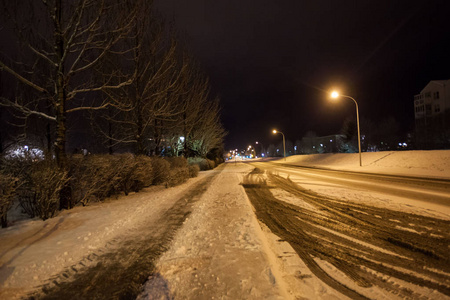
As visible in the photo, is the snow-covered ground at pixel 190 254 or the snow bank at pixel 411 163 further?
the snow bank at pixel 411 163

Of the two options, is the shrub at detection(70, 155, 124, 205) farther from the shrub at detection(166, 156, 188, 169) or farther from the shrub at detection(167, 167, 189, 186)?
the shrub at detection(166, 156, 188, 169)

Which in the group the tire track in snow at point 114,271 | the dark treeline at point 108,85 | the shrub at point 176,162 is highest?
the dark treeline at point 108,85

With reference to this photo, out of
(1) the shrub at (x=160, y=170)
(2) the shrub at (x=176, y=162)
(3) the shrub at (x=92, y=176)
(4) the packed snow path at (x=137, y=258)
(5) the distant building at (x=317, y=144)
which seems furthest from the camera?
(5) the distant building at (x=317, y=144)

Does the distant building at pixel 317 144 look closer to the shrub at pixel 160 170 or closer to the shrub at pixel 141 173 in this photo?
the shrub at pixel 160 170

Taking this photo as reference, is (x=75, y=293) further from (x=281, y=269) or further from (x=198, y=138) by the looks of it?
(x=198, y=138)

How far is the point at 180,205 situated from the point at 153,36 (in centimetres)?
1128

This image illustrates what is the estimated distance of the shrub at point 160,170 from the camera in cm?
1224

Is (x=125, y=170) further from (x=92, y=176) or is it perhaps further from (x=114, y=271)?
(x=114, y=271)

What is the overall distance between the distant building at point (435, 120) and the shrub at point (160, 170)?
4574 cm

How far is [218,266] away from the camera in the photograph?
3305mm

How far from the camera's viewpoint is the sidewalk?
2701 millimetres

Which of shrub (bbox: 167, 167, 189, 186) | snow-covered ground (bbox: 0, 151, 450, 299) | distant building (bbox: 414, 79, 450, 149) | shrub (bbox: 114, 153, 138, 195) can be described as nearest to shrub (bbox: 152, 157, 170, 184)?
shrub (bbox: 167, 167, 189, 186)

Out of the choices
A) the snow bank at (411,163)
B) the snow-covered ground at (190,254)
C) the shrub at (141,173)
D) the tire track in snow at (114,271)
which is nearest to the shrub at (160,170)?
the shrub at (141,173)

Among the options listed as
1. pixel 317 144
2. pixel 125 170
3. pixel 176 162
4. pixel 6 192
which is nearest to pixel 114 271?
pixel 6 192
